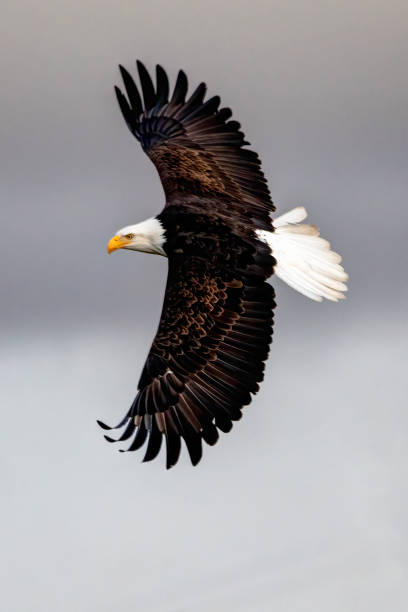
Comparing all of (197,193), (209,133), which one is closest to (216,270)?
(197,193)

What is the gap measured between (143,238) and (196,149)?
0.90 m

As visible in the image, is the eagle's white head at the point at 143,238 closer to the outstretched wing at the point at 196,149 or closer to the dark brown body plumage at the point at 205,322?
the dark brown body plumage at the point at 205,322

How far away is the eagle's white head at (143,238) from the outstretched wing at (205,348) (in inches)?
14.8

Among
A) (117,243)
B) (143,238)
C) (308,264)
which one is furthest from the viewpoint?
(117,243)

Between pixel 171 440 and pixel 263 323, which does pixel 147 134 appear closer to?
pixel 263 323

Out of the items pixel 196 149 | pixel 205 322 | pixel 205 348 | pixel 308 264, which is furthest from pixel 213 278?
pixel 196 149

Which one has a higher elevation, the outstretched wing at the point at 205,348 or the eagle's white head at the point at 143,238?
the eagle's white head at the point at 143,238

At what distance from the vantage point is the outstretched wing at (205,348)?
755 cm

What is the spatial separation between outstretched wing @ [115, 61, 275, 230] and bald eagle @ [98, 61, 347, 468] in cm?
1

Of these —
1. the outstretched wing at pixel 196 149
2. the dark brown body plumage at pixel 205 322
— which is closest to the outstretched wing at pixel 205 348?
the dark brown body plumage at pixel 205 322

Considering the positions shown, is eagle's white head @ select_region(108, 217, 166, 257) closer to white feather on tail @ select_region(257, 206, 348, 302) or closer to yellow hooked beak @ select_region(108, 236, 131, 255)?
yellow hooked beak @ select_region(108, 236, 131, 255)

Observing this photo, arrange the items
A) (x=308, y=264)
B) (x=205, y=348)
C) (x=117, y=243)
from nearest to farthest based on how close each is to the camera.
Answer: (x=205, y=348)
(x=308, y=264)
(x=117, y=243)

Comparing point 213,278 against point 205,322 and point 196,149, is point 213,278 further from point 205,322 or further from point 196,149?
point 196,149

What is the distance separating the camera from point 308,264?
8.30 metres
